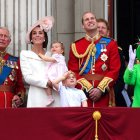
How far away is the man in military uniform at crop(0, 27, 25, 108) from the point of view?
894 centimetres

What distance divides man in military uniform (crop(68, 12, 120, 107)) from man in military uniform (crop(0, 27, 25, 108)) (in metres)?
0.67

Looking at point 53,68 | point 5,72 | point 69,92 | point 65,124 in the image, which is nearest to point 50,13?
point 5,72

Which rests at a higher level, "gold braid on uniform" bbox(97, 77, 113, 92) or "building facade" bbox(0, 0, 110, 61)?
"building facade" bbox(0, 0, 110, 61)

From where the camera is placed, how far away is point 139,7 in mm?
12578

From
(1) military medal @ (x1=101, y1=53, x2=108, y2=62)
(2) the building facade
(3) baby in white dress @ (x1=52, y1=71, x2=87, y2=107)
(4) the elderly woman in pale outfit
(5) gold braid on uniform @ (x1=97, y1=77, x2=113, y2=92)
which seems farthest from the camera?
(2) the building facade

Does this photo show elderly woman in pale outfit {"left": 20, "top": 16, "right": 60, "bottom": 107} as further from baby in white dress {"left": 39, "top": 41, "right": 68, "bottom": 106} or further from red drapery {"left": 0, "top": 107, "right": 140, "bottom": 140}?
red drapery {"left": 0, "top": 107, "right": 140, "bottom": 140}

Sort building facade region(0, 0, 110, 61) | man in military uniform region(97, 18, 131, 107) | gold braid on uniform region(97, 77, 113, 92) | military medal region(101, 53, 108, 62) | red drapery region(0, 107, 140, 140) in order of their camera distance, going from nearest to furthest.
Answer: red drapery region(0, 107, 140, 140)
gold braid on uniform region(97, 77, 113, 92)
military medal region(101, 53, 108, 62)
man in military uniform region(97, 18, 131, 107)
building facade region(0, 0, 110, 61)

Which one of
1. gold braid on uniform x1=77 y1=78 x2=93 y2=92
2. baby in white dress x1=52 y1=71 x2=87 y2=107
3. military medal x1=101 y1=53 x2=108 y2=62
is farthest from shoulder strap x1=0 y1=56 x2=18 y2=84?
military medal x1=101 y1=53 x2=108 y2=62

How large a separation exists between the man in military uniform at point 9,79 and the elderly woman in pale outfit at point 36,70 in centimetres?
34

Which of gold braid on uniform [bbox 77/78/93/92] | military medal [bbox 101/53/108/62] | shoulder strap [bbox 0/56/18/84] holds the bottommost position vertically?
gold braid on uniform [bbox 77/78/93/92]

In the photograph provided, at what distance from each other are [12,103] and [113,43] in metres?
1.40

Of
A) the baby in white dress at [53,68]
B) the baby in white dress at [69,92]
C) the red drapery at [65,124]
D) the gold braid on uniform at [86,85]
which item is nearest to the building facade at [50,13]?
the baby in white dress at [53,68]

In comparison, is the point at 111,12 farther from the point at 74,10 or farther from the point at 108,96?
the point at 108,96

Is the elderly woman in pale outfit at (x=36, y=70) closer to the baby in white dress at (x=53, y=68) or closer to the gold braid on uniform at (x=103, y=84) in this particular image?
the baby in white dress at (x=53, y=68)
